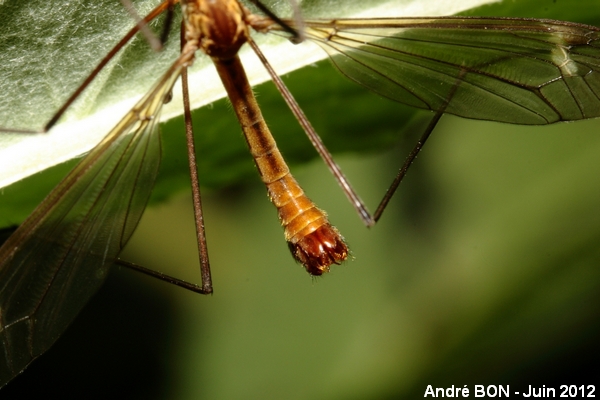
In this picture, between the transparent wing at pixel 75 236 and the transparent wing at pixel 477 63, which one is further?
the transparent wing at pixel 477 63

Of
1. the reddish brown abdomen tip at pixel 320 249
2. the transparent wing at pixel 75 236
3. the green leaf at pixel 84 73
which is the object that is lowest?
the reddish brown abdomen tip at pixel 320 249

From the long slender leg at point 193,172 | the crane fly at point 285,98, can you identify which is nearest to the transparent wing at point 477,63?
the crane fly at point 285,98

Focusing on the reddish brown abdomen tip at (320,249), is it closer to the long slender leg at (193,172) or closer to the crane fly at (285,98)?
the crane fly at (285,98)

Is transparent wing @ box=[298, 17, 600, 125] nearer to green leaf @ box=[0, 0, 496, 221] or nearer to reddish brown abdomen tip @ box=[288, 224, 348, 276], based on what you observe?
green leaf @ box=[0, 0, 496, 221]

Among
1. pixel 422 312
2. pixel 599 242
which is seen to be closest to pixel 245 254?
pixel 422 312

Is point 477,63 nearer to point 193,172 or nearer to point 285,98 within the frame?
point 285,98

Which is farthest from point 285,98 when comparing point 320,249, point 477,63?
point 477,63

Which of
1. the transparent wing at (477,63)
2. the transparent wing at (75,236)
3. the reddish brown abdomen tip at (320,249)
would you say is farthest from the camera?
the reddish brown abdomen tip at (320,249)
